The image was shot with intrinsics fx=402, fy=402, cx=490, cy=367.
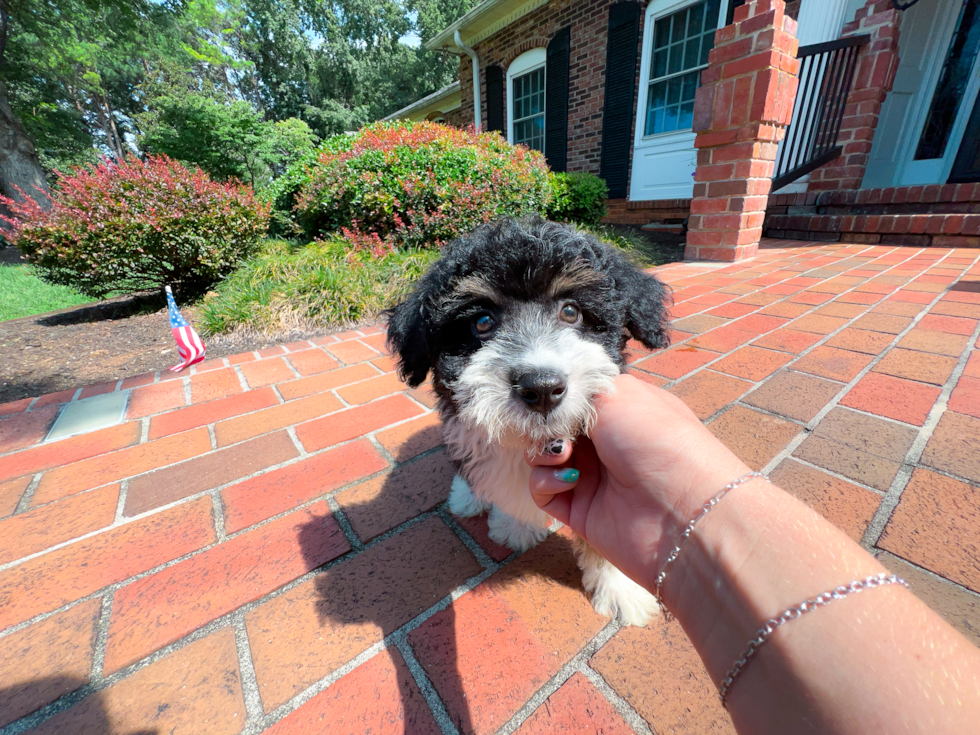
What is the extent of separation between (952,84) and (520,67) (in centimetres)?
1000

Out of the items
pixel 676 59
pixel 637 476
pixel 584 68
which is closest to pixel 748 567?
pixel 637 476

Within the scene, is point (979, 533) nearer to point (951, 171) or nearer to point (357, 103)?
point (951, 171)

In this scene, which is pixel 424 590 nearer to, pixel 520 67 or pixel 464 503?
pixel 464 503

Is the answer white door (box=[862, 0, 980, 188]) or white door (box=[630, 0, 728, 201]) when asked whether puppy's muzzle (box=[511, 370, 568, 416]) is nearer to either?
white door (box=[630, 0, 728, 201])

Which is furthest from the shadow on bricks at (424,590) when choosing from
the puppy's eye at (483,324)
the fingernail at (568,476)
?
the puppy's eye at (483,324)

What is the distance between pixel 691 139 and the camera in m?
8.98

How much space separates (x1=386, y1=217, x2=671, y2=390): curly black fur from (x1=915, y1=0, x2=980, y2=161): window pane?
10099 mm

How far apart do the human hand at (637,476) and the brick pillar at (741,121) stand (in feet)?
17.3

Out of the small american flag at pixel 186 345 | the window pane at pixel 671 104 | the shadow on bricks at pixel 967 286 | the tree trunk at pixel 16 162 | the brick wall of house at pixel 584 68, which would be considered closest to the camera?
the small american flag at pixel 186 345

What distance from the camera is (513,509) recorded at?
166 cm

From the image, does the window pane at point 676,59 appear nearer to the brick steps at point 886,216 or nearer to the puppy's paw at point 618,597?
the brick steps at point 886,216

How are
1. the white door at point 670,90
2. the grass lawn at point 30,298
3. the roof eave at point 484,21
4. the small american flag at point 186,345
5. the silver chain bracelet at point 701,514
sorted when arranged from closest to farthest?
the silver chain bracelet at point 701,514 → the small american flag at point 186,345 → the grass lawn at point 30,298 → the white door at point 670,90 → the roof eave at point 484,21

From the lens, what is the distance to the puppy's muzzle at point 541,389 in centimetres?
125

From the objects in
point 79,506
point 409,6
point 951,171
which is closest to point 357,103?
point 409,6
